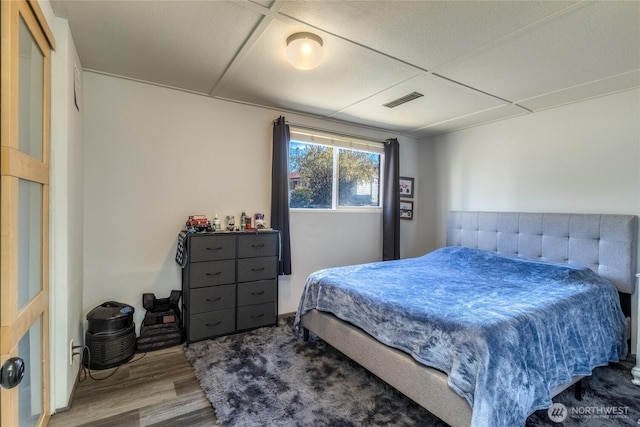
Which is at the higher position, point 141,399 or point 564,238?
point 564,238

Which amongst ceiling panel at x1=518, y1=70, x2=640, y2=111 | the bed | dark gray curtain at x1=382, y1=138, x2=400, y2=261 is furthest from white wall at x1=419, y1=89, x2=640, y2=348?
dark gray curtain at x1=382, y1=138, x2=400, y2=261

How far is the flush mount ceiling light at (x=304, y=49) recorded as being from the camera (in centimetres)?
191

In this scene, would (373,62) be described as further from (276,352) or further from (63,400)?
(63,400)

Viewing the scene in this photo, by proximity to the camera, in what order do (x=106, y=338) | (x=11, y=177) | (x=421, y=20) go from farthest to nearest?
(x=106, y=338) → (x=421, y=20) → (x=11, y=177)

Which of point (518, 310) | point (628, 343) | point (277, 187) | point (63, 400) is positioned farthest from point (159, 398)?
point (628, 343)

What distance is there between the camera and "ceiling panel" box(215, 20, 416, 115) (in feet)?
6.77

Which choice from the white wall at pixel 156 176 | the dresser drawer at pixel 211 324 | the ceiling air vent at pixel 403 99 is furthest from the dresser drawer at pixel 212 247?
the ceiling air vent at pixel 403 99

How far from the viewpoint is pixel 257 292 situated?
304 cm

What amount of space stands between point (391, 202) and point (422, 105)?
4.44 feet

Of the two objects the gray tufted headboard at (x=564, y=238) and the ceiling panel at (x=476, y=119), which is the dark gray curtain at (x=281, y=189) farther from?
the gray tufted headboard at (x=564, y=238)

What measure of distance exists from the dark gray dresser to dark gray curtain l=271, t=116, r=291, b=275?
24 cm

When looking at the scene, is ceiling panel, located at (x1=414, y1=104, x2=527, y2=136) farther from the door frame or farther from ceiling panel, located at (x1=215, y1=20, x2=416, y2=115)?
the door frame

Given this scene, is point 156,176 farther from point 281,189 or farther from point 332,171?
point 332,171

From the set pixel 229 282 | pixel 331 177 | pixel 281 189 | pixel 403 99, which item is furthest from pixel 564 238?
pixel 229 282
